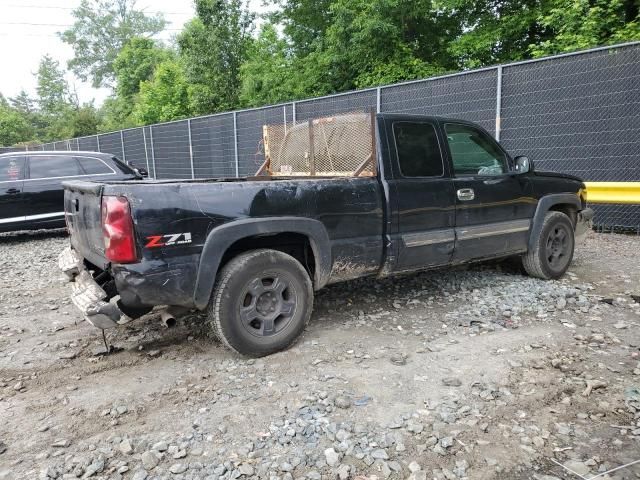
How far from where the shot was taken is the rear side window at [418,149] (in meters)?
4.56

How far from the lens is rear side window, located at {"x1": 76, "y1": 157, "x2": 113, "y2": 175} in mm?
9430

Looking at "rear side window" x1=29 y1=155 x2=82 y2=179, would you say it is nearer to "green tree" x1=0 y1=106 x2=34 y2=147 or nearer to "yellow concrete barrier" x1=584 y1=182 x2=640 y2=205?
"yellow concrete barrier" x1=584 y1=182 x2=640 y2=205

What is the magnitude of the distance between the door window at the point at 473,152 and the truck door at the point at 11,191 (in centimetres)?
783

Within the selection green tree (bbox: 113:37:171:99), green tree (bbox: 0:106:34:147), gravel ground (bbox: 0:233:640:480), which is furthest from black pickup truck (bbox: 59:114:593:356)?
green tree (bbox: 0:106:34:147)

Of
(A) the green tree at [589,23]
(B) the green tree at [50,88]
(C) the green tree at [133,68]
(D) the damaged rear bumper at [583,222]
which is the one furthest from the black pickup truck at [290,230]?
(B) the green tree at [50,88]

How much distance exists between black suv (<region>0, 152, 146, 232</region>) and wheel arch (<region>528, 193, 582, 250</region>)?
7451mm

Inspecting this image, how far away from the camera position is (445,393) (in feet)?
10.9

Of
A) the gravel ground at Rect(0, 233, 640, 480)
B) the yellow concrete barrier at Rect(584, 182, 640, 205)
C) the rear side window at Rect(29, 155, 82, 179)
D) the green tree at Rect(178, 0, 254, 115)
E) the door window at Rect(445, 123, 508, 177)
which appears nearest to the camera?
the gravel ground at Rect(0, 233, 640, 480)

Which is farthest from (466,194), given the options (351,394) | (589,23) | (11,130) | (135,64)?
(11,130)

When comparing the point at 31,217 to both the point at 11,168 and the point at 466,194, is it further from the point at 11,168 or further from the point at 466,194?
the point at 466,194

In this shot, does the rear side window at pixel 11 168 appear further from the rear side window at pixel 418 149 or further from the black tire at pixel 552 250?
the black tire at pixel 552 250

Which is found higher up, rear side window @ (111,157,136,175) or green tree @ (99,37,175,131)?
green tree @ (99,37,175,131)

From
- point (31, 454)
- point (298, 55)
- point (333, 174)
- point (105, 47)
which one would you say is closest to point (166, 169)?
point (298, 55)

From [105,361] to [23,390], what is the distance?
593 millimetres
